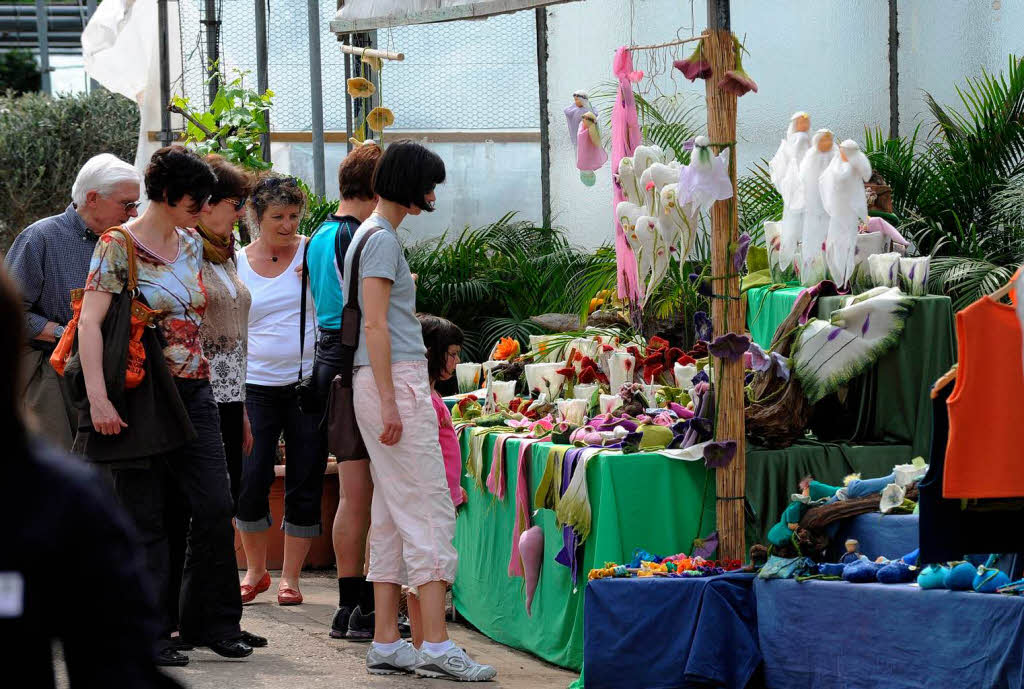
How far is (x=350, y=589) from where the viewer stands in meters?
4.83

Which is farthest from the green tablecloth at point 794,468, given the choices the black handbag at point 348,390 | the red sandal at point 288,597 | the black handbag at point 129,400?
the red sandal at point 288,597

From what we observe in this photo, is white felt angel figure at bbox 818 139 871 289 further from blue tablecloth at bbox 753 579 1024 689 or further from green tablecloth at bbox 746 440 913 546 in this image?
blue tablecloth at bbox 753 579 1024 689

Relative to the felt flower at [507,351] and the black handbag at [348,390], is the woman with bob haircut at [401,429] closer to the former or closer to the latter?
the black handbag at [348,390]

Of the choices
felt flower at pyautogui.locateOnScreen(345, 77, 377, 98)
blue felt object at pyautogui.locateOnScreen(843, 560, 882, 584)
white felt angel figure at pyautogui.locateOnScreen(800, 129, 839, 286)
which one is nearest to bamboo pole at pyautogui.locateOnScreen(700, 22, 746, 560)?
white felt angel figure at pyautogui.locateOnScreen(800, 129, 839, 286)

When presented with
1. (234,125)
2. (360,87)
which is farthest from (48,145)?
(360,87)

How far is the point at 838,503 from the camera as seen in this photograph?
419 centimetres

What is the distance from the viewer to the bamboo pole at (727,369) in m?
4.22

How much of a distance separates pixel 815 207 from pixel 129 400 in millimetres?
2186

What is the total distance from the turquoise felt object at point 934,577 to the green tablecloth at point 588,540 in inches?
34.6

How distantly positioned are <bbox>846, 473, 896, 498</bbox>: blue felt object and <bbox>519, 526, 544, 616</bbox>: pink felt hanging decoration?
109cm

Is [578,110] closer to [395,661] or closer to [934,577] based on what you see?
[395,661]

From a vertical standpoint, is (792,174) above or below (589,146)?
below

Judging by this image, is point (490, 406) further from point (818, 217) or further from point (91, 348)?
point (91, 348)

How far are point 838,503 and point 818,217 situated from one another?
0.95 metres
